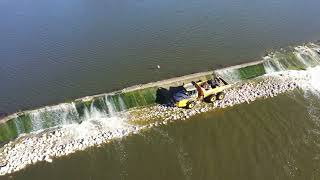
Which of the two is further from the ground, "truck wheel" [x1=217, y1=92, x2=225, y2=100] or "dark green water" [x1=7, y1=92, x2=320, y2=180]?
"truck wheel" [x1=217, y1=92, x2=225, y2=100]

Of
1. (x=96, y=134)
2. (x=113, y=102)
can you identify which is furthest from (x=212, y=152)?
(x=113, y=102)

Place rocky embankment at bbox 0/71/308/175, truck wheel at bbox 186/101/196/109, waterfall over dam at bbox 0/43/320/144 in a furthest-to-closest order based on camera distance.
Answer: truck wheel at bbox 186/101/196/109 → waterfall over dam at bbox 0/43/320/144 → rocky embankment at bbox 0/71/308/175

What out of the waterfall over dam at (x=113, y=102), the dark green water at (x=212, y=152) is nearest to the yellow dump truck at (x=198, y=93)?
the dark green water at (x=212, y=152)

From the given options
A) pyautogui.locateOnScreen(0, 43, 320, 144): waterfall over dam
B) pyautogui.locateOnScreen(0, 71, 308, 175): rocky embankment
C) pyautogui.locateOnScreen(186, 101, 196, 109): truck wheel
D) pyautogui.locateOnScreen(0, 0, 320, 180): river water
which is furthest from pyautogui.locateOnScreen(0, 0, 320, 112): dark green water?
pyautogui.locateOnScreen(186, 101, 196, 109): truck wheel

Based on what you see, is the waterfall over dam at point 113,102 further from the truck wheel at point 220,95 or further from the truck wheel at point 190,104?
the truck wheel at point 190,104

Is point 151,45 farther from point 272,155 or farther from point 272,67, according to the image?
point 272,155

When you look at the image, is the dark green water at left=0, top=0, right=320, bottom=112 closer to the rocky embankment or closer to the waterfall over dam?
the waterfall over dam

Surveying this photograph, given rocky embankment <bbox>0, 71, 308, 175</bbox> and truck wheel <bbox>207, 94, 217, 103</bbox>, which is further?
truck wheel <bbox>207, 94, 217, 103</bbox>
